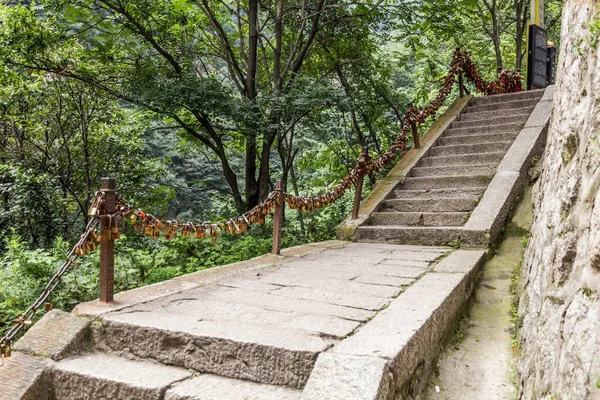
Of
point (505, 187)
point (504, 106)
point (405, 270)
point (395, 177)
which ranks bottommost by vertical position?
point (405, 270)

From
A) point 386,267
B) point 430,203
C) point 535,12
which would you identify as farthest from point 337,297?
point 535,12

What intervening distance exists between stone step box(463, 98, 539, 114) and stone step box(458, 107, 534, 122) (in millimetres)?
272

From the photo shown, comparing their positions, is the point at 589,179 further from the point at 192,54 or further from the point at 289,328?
the point at 192,54

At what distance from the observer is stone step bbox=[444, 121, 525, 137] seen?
9016mm

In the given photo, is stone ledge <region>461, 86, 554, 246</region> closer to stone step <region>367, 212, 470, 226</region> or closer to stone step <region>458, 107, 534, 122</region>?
stone step <region>367, 212, 470, 226</region>

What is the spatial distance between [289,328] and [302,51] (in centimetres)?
673

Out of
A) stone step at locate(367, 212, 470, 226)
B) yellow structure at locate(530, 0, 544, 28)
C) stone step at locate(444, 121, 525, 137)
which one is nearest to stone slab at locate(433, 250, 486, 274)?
stone step at locate(367, 212, 470, 226)

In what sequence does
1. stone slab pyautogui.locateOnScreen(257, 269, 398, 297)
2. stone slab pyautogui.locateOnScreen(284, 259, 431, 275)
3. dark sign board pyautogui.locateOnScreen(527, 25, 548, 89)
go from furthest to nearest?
dark sign board pyautogui.locateOnScreen(527, 25, 548, 89)
stone slab pyautogui.locateOnScreen(284, 259, 431, 275)
stone slab pyautogui.locateOnScreen(257, 269, 398, 297)

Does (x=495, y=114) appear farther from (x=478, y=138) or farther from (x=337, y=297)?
(x=337, y=297)

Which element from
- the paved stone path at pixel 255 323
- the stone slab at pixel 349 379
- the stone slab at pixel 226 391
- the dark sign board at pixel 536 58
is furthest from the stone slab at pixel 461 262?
the dark sign board at pixel 536 58

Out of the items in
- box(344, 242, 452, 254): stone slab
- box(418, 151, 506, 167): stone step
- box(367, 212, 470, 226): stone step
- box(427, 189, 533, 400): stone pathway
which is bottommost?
box(427, 189, 533, 400): stone pathway

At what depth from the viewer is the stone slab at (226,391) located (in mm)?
2428

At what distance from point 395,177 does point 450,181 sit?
3.17 feet

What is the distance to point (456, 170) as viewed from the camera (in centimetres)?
798
